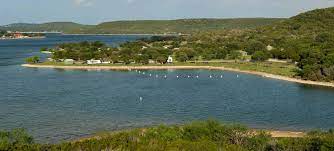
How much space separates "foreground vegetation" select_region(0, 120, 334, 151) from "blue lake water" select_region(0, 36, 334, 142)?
983cm

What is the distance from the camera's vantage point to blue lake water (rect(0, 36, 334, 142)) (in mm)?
37188

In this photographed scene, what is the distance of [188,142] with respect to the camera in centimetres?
1961

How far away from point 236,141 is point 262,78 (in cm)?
4241

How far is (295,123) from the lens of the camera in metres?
37.5

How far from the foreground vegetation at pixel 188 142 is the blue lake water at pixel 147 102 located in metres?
9.83

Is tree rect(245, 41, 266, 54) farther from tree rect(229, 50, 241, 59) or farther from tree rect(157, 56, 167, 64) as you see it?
tree rect(157, 56, 167, 64)

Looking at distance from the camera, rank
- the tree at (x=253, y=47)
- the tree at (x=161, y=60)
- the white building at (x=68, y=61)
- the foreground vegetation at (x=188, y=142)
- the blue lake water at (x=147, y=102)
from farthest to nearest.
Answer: the tree at (x=253, y=47), the white building at (x=68, y=61), the tree at (x=161, y=60), the blue lake water at (x=147, y=102), the foreground vegetation at (x=188, y=142)

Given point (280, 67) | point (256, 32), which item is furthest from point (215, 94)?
point (256, 32)

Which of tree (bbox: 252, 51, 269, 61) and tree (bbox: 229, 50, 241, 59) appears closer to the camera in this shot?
tree (bbox: 252, 51, 269, 61)

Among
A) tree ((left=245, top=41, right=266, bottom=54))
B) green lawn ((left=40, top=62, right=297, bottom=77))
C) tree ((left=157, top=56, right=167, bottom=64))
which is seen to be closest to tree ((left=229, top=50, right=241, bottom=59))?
tree ((left=245, top=41, right=266, bottom=54))

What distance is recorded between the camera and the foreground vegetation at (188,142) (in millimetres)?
18656

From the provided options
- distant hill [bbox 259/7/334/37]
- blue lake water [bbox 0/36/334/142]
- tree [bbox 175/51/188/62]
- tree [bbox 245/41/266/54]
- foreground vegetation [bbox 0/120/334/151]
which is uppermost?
distant hill [bbox 259/7/334/37]

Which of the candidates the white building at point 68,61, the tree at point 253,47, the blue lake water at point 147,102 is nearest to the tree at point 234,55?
the tree at point 253,47

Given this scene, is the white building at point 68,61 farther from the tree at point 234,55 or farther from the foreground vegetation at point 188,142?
the foreground vegetation at point 188,142
